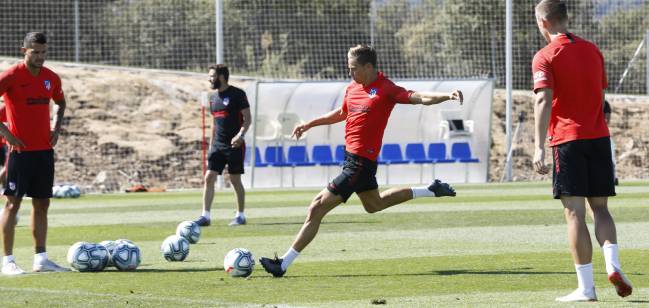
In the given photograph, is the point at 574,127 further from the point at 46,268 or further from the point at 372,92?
the point at 46,268

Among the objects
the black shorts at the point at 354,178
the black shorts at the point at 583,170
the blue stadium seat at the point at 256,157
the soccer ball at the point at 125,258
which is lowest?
the blue stadium seat at the point at 256,157

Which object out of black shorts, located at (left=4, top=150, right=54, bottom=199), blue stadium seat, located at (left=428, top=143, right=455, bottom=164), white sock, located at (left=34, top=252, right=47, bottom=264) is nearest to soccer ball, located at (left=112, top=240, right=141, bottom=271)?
white sock, located at (left=34, top=252, right=47, bottom=264)

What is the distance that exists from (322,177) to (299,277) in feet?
68.0

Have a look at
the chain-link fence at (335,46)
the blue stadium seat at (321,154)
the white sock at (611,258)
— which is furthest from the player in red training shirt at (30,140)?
the chain-link fence at (335,46)

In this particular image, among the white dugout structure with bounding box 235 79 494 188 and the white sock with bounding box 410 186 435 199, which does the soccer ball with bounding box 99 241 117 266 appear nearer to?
the white sock with bounding box 410 186 435 199

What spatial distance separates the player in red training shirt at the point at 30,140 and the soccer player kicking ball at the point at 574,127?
193 inches

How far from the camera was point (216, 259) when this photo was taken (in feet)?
39.7

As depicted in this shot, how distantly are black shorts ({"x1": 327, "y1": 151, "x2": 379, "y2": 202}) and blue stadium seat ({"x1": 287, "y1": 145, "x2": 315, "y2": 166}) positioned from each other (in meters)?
19.6

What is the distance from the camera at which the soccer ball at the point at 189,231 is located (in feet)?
43.5

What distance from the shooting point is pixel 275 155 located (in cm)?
3058

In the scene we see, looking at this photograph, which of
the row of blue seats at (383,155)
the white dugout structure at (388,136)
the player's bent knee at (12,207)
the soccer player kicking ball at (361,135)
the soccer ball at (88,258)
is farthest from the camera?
the white dugout structure at (388,136)

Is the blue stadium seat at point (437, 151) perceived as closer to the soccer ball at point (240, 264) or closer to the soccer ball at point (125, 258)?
the soccer ball at point (125, 258)

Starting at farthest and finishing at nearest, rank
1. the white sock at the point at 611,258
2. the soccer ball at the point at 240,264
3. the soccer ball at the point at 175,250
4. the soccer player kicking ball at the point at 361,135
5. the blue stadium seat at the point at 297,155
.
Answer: the blue stadium seat at the point at 297,155, the soccer ball at the point at 175,250, the soccer player kicking ball at the point at 361,135, the soccer ball at the point at 240,264, the white sock at the point at 611,258

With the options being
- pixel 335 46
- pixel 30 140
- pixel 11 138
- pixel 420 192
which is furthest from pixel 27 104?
pixel 335 46
